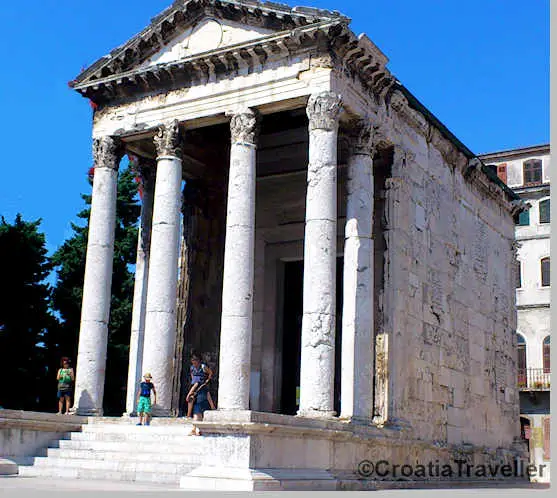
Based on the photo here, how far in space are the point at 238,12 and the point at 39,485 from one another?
31.1ft

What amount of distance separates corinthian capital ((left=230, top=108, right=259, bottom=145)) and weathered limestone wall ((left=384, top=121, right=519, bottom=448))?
3348 mm

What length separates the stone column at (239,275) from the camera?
14.5 metres

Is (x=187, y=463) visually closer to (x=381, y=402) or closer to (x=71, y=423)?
(x=71, y=423)

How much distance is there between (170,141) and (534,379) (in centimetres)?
2312

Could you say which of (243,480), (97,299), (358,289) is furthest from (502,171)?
(243,480)

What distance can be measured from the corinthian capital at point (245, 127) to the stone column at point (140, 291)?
4001 millimetres

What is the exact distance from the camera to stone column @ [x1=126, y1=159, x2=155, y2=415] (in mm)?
17812

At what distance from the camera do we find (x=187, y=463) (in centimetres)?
1312

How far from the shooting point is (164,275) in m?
16.2

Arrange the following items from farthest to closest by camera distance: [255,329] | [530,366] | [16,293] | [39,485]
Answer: [530,366] → [16,293] → [255,329] → [39,485]

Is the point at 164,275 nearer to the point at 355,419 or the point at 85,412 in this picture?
the point at 85,412

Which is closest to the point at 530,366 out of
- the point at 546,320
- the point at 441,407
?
the point at 546,320

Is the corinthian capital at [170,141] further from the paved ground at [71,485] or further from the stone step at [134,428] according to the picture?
the paved ground at [71,485]

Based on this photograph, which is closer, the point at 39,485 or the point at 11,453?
the point at 39,485
